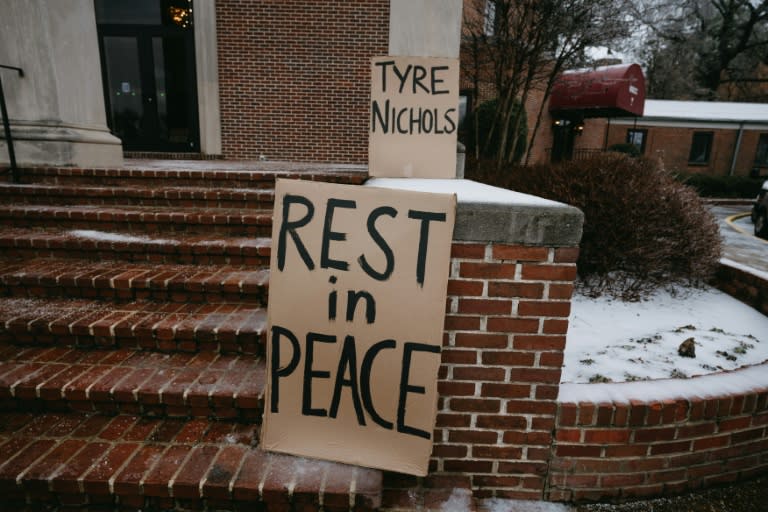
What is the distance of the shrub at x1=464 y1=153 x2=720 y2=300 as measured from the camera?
3.27 meters

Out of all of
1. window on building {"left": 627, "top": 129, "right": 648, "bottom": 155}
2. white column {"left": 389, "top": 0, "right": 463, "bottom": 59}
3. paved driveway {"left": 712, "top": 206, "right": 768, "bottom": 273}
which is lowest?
paved driveway {"left": 712, "top": 206, "right": 768, "bottom": 273}

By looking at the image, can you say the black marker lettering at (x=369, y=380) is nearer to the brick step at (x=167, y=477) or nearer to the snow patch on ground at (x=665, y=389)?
the brick step at (x=167, y=477)

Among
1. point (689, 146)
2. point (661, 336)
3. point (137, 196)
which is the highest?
point (689, 146)

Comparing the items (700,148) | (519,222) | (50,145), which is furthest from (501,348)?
(700,148)

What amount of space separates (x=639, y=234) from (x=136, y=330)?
3.46m

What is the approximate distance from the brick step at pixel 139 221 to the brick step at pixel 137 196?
276 mm

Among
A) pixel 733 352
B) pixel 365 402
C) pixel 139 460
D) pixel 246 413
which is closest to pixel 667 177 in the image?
pixel 733 352

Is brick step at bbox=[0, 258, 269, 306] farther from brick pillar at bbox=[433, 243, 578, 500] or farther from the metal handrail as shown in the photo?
the metal handrail

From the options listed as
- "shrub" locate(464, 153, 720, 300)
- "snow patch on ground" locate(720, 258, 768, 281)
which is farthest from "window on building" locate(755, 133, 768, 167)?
"shrub" locate(464, 153, 720, 300)

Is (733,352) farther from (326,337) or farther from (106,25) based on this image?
(106,25)

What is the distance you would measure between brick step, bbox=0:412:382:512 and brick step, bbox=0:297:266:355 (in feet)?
1.64

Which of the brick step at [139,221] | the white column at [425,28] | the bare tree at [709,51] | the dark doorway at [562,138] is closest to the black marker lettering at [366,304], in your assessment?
the brick step at [139,221]

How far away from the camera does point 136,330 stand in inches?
82.6

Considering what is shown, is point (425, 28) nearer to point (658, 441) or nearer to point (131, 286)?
point (131, 286)
